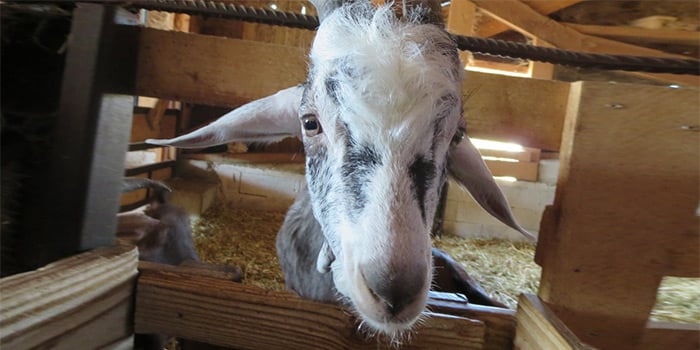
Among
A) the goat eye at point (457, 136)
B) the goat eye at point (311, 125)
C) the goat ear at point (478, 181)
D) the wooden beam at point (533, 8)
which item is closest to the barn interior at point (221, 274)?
the goat ear at point (478, 181)

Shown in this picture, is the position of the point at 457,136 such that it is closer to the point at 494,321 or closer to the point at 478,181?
the point at 478,181

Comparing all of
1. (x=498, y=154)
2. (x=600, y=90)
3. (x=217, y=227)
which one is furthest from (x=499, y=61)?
(x=600, y=90)

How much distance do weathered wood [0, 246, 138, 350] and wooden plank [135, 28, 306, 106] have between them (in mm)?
643

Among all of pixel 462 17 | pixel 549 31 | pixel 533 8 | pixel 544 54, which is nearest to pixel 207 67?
pixel 544 54

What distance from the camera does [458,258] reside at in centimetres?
495

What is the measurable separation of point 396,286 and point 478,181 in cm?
88

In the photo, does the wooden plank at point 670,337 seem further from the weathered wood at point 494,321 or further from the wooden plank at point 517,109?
the wooden plank at point 517,109

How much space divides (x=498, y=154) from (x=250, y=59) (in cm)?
527

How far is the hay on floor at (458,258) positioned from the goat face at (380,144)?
7.22ft

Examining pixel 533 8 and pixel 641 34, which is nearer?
pixel 533 8

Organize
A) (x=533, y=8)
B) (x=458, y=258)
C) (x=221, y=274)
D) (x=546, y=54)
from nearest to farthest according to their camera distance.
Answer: (x=221, y=274) → (x=546, y=54) → (x=533, y=8) → (x=458, y=258)

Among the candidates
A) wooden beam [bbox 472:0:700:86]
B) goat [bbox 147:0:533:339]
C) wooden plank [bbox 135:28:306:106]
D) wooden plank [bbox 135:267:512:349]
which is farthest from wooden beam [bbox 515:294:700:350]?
wooden beam [bbox 472:0:700:86]

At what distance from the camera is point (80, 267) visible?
1.07 metres

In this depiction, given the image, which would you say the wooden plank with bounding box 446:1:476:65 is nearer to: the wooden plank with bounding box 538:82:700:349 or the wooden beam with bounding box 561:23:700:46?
the wooden plank with bounding box 538:82:700:349
